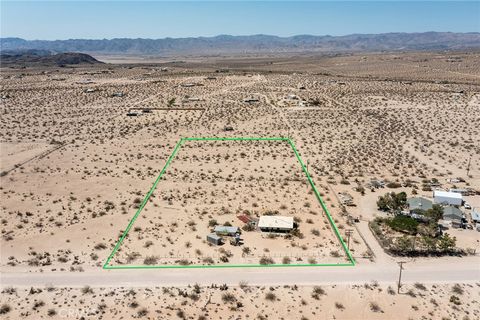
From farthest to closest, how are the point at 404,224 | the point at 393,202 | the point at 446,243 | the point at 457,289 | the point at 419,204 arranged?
the point at 393,202 → the point at 419,204 → the point at 404,224 → the point at 446,243 → the point at 457,289

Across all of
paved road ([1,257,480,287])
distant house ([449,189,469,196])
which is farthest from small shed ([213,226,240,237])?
distant house ([449,189,469,196])

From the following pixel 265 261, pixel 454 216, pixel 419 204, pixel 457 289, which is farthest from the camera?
pixel 419 204

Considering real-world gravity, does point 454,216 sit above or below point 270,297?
A: above

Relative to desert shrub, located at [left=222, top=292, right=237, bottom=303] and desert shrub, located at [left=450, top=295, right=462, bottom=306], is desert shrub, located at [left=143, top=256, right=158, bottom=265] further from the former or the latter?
desert shrub, located at [left=450, top=295, right=462, bottom=306]

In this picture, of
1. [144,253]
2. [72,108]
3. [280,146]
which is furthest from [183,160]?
[72,108]

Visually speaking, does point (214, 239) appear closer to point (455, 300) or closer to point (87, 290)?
point (87, 290)

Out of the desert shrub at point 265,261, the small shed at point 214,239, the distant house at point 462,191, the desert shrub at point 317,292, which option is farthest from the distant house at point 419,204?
the small shed at point 214,239

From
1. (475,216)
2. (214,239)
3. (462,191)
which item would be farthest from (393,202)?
(214,239)
